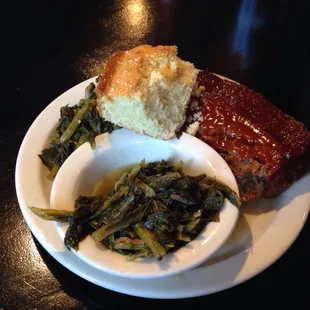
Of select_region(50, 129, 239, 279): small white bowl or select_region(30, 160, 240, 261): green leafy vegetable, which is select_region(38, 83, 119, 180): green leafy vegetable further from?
select_region(30, 160, 240, 261): green leafy vegetable

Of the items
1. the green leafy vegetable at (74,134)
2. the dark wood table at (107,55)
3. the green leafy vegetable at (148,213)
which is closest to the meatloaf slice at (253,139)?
the green leafy vegetable at (148,213)

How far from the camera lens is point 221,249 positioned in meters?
2.26

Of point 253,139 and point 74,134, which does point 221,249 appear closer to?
point 253,139

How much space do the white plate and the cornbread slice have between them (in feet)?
1.91

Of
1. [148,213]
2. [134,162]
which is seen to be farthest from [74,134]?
[148,213]

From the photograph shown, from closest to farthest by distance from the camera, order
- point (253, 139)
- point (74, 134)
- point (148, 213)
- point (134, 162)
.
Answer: point (148, 213), point (253, 139), point (134, 162), point (74, 134)

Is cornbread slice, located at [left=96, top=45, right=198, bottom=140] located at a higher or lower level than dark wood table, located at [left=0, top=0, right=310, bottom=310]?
higher

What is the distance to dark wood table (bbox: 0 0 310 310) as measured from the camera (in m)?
2.16

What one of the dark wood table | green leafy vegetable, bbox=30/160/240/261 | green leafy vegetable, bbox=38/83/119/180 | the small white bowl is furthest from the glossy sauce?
green leafy vegetable, bbox=38/83/119/180

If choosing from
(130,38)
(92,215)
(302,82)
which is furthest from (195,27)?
(92,215)

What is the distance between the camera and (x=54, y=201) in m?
2.13

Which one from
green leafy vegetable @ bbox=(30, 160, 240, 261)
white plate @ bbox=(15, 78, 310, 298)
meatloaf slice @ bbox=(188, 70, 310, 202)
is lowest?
white plate @ bbox=(15, 78, 310, 298)

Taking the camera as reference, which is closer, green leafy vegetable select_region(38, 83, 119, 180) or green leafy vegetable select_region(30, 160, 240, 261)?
green leafy vegetable select_region(30, 160, 240, 261)

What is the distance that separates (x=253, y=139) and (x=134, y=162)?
2.29 ft
